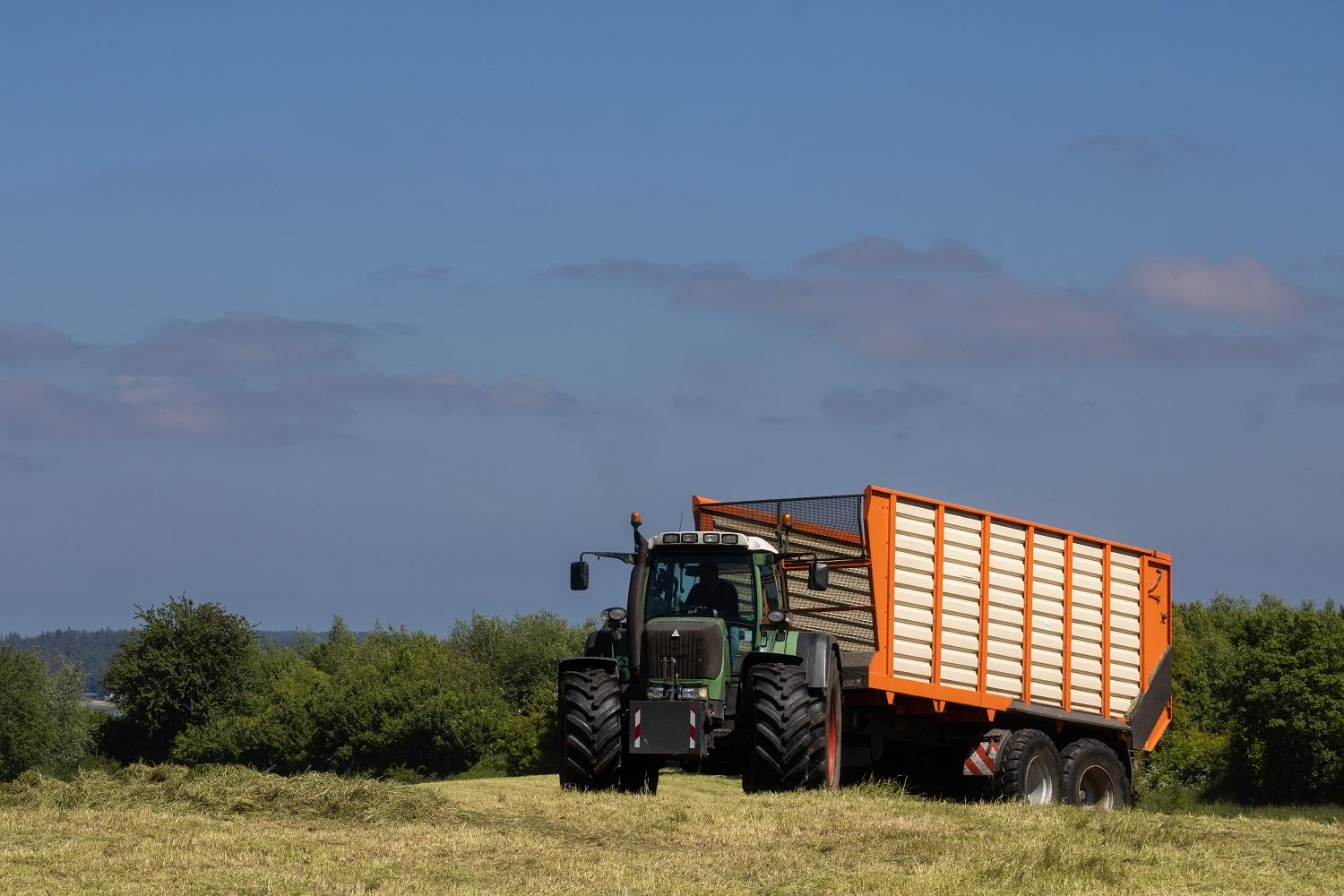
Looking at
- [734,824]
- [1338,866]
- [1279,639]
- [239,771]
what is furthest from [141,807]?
[1279,639]

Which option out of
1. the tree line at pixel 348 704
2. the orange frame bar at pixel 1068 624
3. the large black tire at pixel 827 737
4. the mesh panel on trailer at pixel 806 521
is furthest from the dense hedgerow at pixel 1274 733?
the large black tire at pixel 827 737

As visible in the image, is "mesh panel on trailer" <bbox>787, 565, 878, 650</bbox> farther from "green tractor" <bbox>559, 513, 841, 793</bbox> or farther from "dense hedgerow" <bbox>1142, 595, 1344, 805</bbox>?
"dense hedgerow" <bbox>1142, 595, 1344, 805</bbox>

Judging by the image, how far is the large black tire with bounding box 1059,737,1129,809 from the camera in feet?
63.9

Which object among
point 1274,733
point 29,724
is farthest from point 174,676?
point 1274,733

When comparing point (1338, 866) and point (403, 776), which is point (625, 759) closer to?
point (1338, 866)

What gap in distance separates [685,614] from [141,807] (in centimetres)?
531

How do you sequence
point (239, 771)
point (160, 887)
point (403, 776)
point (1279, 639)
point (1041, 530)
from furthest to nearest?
1. point (403, 776)
2. point (1279, 639)
3. point (1041, 530)
4. point (239, 771)
5. point (160, 887)

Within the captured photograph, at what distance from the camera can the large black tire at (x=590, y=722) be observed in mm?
15820

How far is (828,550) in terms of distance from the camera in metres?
18.3

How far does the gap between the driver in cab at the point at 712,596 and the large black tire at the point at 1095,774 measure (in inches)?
205

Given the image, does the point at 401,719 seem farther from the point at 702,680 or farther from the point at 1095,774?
the point at 702,680

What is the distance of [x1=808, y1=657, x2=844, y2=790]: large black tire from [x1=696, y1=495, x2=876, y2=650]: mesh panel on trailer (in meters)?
0.96

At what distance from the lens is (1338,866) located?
1259 cm

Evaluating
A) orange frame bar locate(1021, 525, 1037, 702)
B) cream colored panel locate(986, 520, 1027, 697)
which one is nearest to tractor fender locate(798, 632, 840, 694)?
cream colored panel locate(986, 520, 1027, 697)
